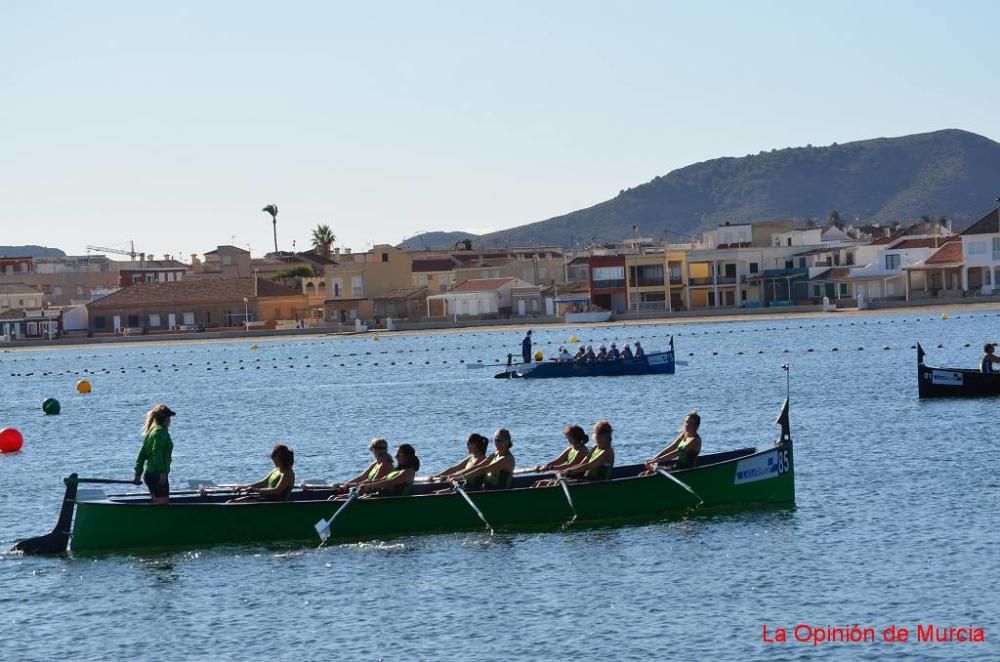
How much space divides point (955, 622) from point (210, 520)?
12.1 metres

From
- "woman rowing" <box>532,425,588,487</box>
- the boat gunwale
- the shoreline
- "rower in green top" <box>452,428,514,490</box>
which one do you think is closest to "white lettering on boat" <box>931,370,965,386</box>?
the boat gunwale

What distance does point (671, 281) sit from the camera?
130000 millimetres

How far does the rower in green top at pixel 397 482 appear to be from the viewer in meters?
25.8

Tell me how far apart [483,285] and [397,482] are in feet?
369

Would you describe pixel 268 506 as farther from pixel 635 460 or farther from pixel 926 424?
pixel 926 424

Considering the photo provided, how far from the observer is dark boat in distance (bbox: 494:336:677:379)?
65500 mm

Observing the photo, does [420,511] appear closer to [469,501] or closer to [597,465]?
[469,501]

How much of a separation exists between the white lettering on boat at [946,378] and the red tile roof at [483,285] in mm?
92021

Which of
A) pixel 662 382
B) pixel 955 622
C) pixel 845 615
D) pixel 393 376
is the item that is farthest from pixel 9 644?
pixel 393 376

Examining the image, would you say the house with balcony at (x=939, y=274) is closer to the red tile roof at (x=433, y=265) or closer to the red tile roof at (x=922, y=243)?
the red tile roof at (x=922, y=243)

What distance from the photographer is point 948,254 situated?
120188 millimetres

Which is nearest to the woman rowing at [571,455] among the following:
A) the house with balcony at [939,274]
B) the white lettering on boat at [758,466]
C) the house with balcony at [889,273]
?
the white lettering on boat at [758,466]

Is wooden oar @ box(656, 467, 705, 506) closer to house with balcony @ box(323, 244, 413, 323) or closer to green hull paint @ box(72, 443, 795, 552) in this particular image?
green hull paint @ box(72, 443, 795, 552)

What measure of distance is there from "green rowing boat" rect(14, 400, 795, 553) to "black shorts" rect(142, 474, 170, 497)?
0.77ft
